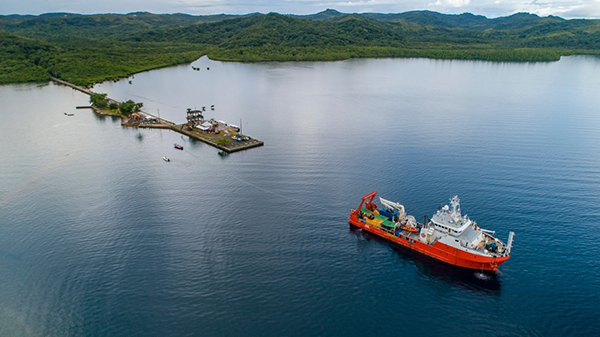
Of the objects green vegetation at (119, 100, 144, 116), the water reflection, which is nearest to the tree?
green vegetation at (119, 100, 144, 116)

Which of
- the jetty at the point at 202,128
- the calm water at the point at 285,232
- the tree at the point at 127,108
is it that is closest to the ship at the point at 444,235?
the calm water at the point at 285,232

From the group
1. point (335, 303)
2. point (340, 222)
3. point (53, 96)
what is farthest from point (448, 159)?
point (53, 96)

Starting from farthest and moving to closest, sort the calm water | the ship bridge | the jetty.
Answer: the jetty
the ship bridge
the calm water

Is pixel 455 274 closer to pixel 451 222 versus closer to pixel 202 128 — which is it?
pixel 451 222

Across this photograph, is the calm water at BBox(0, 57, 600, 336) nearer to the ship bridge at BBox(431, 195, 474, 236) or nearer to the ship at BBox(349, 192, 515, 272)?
the ship at BBox(349, 192, 515, 272)

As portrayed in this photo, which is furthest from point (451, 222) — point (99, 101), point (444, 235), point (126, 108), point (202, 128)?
point (99, 101)

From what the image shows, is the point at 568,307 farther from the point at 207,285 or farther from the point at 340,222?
the point at 207,285
